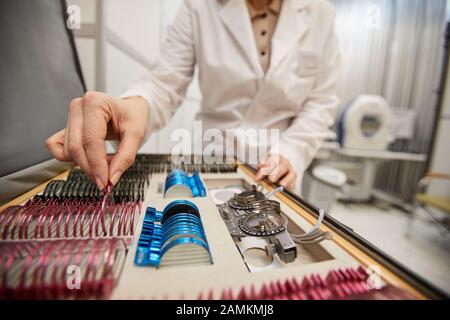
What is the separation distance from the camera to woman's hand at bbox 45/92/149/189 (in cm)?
40

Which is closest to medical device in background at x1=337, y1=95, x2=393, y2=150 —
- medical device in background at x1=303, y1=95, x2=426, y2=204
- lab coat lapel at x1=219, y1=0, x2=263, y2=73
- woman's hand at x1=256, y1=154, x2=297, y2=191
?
medical device in background at x1=303, y1=95, x2=426, y2=204

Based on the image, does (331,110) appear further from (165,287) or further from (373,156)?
(373,156)

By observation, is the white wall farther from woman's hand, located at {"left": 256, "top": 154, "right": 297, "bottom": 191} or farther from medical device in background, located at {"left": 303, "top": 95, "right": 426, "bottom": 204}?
medical device in background, located at {"left": 303, "top": 95, "right": 426, "bottom": 204}

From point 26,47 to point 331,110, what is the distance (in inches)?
38.2

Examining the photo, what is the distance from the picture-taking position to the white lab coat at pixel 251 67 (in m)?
0.85

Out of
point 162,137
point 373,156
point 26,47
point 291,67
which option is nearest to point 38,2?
point 26,47

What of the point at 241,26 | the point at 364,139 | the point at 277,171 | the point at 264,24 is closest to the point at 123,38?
the point at 241,26

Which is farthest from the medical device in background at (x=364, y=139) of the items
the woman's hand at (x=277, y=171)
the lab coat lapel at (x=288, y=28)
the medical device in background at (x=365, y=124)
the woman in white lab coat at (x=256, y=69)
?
the woman's hand at (x=277, y=171)

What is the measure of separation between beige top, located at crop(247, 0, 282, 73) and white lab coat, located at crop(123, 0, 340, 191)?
37mm

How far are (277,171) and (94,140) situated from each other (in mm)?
433

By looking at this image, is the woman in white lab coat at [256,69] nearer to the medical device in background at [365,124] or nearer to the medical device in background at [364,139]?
the medical device in background at [364,139]

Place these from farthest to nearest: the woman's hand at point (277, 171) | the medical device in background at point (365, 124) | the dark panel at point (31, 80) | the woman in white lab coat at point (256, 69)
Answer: the medical device in background at point (365, 124)
the woman in white lab coat at point (256, 69)
the woman's hand at point (277, 171)
the dark panel at point (31, 80)

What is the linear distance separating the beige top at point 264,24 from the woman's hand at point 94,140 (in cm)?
61

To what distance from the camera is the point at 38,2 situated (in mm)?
451
